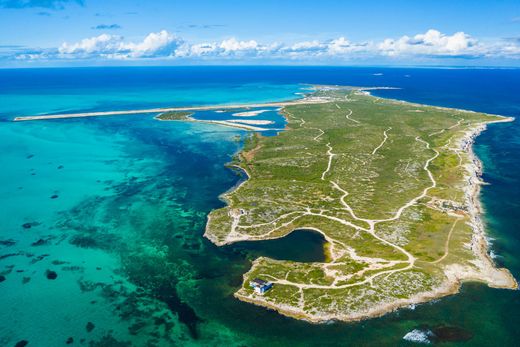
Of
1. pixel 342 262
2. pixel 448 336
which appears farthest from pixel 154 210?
pixel 448 336

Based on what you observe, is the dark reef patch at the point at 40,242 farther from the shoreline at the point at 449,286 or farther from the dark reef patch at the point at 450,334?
the dark reef patch at the point at 450,334

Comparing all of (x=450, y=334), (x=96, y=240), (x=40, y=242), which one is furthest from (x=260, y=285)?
(x=40, y=242)

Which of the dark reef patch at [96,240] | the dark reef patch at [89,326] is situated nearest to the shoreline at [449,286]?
the dark reef patch at [89,326]

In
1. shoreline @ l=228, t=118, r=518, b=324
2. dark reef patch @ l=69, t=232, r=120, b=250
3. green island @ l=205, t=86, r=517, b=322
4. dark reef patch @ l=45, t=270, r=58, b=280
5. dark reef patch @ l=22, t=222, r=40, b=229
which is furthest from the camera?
dark reef patch @ l=22, t=222, r=40, b=229

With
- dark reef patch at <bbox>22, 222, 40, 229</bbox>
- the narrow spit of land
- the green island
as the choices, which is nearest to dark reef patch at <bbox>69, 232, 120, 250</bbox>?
dark reef patch at <bbox>22, 222, 40, 229</bbox>

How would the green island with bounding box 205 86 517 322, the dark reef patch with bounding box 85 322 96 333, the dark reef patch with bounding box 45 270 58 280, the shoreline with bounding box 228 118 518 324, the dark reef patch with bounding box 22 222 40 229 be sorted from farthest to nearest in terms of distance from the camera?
the dark reef patch with bounding box 22 222 40 229 < the dark reef patch with bounding box 45 270 58 280 < the green island with bounding box 205 86 517 322 < the shoreline with bounding box 228 118 518 324 < the dark reef patch with bounding box 85 322 96 333

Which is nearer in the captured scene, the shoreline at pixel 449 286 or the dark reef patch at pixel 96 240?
the shoreline at pixel 449 286

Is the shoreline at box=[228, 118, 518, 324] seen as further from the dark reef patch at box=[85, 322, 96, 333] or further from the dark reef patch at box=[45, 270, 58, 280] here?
the dark reef patch at box=[45, 270, 58, 280]

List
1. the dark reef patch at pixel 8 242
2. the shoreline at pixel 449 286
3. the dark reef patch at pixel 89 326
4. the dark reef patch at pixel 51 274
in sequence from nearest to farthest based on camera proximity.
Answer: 1. the dark reef patch at pixel 89 326
2. the shoreline at pixel 449 286
3. the dark reef patch at pixel 51 274
4. the dark reef patch at pixel 8 242
